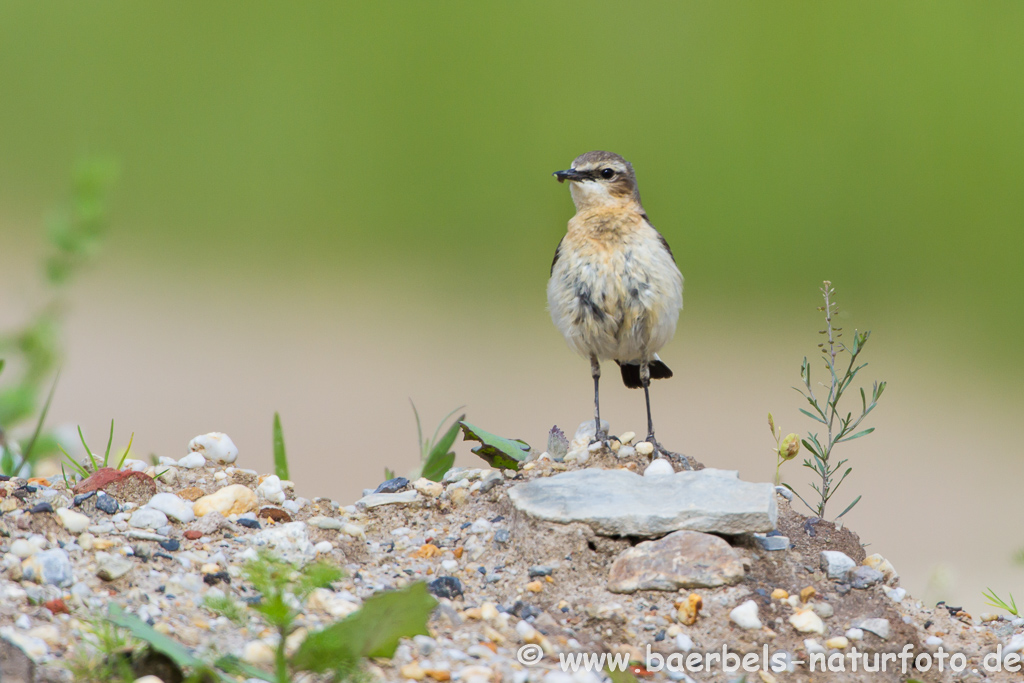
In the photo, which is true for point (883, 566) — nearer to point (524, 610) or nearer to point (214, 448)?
point (524, 610)

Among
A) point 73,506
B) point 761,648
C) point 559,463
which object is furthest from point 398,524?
point 761,648

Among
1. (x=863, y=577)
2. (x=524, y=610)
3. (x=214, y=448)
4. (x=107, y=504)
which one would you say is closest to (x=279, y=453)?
(x=214, y=448)

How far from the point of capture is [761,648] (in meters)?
3.43

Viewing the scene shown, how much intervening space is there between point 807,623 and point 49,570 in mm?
2593

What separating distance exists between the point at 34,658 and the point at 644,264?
382cm

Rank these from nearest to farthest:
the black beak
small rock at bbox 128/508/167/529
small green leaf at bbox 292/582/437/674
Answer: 1. small green leaf at bbox 292/582/437/674
2. small rock at bbox 128/508/167/529
3. the black beak

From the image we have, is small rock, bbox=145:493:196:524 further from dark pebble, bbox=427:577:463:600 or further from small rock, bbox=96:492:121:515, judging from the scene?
dark pebble, bbox=427:577:463:600

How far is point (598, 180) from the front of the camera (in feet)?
19.8

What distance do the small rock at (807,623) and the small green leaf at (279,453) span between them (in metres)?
2.63

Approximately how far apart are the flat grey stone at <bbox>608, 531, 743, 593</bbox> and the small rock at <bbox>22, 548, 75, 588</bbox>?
1881 millimetres

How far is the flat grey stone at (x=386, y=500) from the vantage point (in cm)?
435

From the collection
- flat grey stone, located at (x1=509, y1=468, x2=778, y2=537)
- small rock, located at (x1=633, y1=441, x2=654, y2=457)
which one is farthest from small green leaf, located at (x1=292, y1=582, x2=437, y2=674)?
small rock, located at (x1=633, y1=441, x2=654, y2=457)

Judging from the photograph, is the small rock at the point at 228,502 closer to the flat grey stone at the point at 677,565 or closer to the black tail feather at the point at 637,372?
the flat grey stone at the point at 677,565

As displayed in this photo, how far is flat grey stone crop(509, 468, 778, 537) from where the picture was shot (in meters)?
3.79
